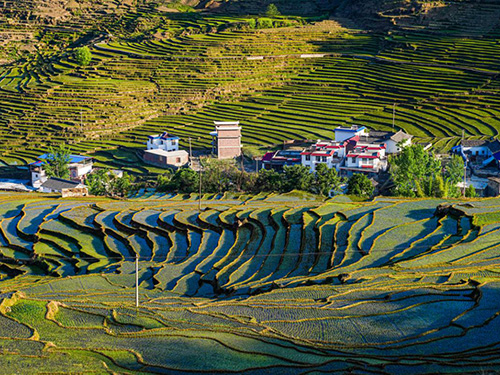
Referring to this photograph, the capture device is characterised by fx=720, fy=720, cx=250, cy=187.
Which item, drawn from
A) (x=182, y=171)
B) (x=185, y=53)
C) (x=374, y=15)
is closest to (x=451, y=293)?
(x=182, y=171)

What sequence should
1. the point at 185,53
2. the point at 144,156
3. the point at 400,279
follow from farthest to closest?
the point at 185,53, the point at 144,156, the point at 400,279

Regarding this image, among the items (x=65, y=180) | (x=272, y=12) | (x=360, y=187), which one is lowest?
(x=65, y=180)

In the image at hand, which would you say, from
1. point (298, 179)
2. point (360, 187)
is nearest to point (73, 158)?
point (298, 179)

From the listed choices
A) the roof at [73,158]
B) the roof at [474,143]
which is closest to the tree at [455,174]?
the roof at [474,143]

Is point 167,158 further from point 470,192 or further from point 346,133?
point 470,192

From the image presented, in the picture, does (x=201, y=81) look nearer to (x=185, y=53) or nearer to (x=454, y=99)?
(x=185, y=53)

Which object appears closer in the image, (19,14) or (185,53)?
(185,53)

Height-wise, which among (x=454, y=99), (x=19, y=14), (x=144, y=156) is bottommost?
(x=144, y=156)

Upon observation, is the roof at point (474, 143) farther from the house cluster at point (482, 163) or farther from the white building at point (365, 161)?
the white building at point (365, 161)
